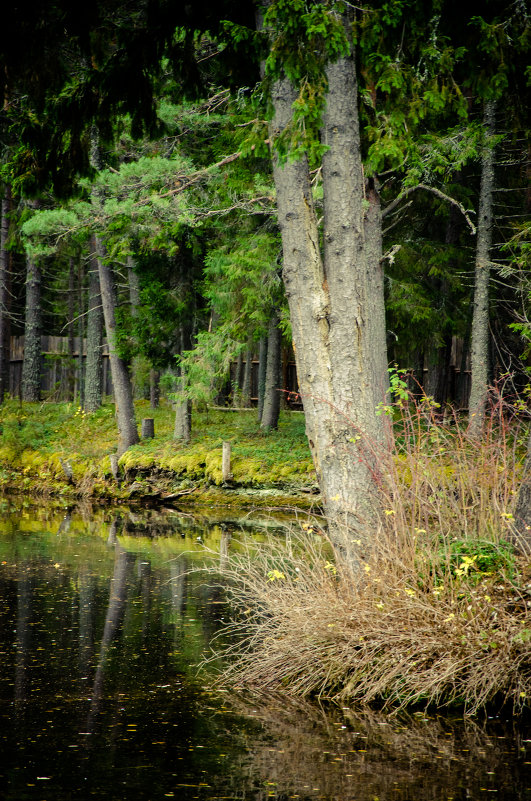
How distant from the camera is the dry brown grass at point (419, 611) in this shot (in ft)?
19.4

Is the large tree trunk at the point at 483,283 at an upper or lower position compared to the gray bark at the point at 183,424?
upper

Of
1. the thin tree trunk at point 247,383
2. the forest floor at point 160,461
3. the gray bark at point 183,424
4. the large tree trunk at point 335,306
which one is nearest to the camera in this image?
the large tree trunk at point 335,306

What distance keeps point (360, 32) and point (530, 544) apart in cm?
464

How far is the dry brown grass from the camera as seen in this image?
19.4 ft

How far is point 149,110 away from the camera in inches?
332

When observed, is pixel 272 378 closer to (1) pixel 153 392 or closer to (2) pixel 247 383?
(2) pixel 247 383

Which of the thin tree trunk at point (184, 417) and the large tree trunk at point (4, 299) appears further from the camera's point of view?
the large tree trunk at point (4, 299)

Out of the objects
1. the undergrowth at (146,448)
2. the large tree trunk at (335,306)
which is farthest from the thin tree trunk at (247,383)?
the large tree trunk at (335,306)

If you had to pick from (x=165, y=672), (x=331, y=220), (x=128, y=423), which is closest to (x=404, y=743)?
(x=165, y=672)

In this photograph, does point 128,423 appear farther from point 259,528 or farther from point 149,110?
point 149,110

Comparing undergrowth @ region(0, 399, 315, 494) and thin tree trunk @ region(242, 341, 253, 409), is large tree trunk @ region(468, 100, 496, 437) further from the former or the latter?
thin tree trunk @ region(242, 341, 253, 409)

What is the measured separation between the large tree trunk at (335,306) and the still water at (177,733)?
1.72 m

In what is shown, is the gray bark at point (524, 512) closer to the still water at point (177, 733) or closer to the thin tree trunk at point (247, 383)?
the still water at point (177, 733)

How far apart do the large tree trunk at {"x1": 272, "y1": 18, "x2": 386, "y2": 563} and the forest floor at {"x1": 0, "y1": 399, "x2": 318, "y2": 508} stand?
1009cm
